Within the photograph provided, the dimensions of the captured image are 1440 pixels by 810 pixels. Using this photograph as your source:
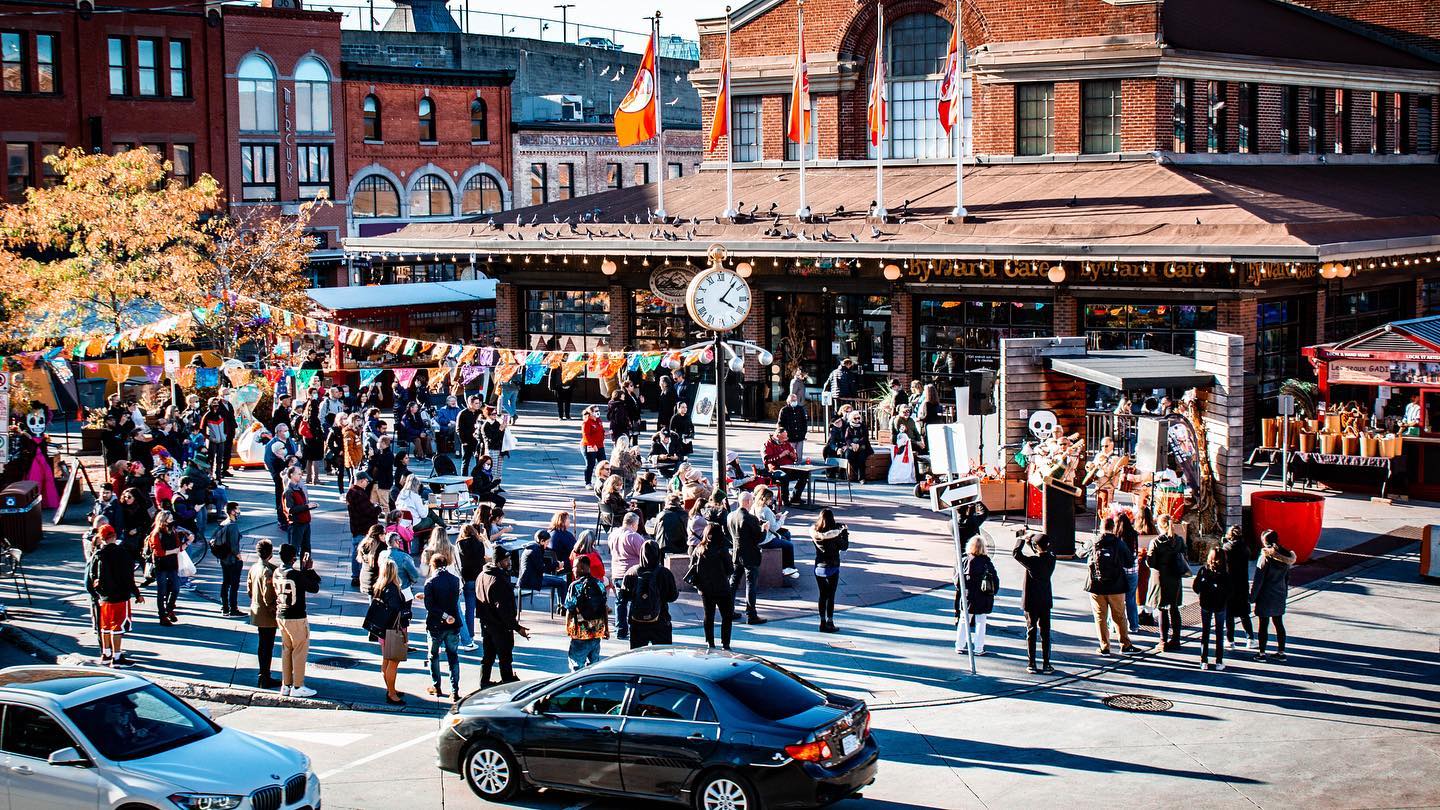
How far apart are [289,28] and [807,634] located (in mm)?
45276

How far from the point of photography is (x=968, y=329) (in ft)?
112

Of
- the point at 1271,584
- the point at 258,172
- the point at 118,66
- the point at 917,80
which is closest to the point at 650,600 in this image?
the point at 1271,584

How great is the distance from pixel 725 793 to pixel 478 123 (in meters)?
53.2

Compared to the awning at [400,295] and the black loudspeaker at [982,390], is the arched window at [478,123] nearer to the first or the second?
the awning at [400,295]

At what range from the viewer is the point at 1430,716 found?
1648cm

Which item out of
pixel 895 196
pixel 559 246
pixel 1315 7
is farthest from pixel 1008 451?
pixel 1315 7

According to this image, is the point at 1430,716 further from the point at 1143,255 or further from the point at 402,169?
the point at 402,169

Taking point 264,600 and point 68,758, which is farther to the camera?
point 264,600

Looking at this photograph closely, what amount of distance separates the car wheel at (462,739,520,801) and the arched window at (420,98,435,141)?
50.5 m

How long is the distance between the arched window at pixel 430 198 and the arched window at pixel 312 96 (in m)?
4.32

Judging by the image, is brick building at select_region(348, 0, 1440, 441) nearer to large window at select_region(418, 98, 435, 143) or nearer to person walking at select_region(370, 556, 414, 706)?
person walking at select_region(370, 556, 414, 706)

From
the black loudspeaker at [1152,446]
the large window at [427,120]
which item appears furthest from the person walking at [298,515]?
the large window at [427,120]

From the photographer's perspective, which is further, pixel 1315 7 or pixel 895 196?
pixel 1315 7

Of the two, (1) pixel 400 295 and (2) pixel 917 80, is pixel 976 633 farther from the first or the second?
(1) pixel 400 295
